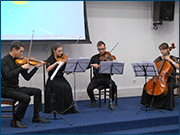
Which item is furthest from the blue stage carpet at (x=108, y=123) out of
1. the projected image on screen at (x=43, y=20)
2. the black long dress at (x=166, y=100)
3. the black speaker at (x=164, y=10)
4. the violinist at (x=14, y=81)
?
the black speaker at (x=164, y=10)

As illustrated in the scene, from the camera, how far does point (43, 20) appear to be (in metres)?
4.61

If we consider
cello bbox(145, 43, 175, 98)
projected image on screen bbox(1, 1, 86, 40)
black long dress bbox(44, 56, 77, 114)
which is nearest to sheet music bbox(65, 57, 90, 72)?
black long dress bbox(44, 56, 77, 114)

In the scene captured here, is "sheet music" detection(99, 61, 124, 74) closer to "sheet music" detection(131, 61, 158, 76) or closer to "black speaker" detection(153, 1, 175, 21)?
"sheet music" detection(131, 61, 158, 76)

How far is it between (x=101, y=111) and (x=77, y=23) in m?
1.95

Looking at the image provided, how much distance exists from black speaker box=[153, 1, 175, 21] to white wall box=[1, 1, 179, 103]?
0.77 ft

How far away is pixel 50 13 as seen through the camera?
4660 mm

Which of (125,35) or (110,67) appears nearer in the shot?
(110,67)

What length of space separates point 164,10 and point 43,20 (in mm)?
2851

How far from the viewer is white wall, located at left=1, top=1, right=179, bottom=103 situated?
16.9ft

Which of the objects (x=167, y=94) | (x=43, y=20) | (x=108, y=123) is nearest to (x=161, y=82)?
(x=167, y=94)

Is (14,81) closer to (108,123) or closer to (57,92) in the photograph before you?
(57,92)

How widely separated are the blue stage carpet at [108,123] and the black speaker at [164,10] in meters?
2.35

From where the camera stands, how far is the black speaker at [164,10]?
17.6 ft

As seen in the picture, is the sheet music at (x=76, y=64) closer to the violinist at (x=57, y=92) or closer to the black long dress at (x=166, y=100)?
the violinist at (x=57, y=92)
